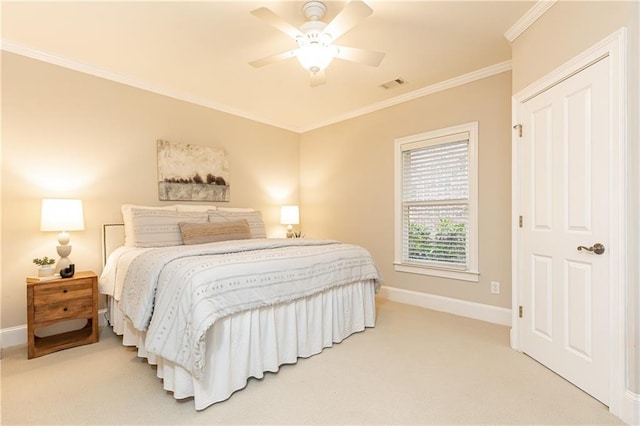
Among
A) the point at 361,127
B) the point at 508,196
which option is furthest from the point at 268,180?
the point at 508,196

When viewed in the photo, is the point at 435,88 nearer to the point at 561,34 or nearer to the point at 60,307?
the point at 561,34

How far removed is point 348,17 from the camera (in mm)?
1926

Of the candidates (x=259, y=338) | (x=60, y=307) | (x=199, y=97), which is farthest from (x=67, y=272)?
(x=199, y=97)

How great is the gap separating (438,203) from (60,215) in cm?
370

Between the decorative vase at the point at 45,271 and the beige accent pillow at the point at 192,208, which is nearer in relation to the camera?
the decorative vase at the point at 45,271

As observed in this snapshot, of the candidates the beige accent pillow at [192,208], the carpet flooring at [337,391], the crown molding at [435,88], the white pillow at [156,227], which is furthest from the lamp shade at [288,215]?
the carpet flooring at [337,391]

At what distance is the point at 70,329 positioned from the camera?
296 cm

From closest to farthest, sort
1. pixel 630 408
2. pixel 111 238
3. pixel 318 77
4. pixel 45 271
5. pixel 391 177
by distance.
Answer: pixel 630 408 < pixel 318 77 < pixel 45 271 < pixel 111 238 < pixel 391 177

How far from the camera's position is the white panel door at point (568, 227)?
1.79 m

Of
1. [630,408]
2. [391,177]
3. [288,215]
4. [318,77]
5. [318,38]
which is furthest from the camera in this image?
[288,215]

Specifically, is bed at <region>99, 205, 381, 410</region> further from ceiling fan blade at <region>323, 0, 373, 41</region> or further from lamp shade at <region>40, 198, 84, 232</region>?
ceiling fan blade at <region>323, 0, 373, 41</region>

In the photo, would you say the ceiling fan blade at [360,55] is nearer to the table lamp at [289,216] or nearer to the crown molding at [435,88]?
the crown molding at [435,88]

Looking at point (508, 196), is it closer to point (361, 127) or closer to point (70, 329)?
point (361, 127)

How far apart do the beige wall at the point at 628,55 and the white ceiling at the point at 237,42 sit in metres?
0.36
